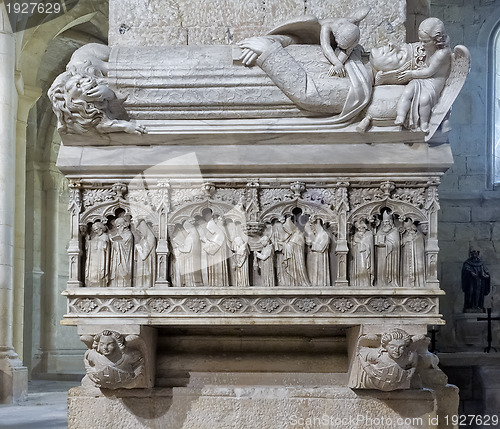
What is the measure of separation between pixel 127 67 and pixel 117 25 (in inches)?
18.4

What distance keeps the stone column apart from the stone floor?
395 millimetres

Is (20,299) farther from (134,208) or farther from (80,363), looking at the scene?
(134,208)

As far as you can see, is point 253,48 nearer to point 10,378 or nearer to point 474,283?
point 10,378

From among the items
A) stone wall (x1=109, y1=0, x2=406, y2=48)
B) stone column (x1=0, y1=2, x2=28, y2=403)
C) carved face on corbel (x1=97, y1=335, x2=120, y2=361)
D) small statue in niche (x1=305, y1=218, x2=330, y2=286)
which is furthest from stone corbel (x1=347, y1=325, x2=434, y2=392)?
stone column (x1=0, y1=2, x2=28, y2=403)

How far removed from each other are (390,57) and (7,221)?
330 inches

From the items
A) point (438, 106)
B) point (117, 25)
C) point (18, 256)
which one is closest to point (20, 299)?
point (18, 256)

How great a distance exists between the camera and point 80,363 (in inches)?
725

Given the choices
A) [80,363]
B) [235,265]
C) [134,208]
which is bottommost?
[80,363]

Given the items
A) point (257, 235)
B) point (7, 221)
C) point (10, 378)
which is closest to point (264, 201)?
point (257, 235)

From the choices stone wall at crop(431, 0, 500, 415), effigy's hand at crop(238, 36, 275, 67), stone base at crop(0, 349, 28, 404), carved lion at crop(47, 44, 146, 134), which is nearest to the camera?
carved lion at crop(47, 44, 146, 134)

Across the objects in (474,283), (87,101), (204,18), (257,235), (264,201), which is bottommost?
(474,283)

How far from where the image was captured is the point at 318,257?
12.5ft

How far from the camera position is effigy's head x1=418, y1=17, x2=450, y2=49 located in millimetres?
3730

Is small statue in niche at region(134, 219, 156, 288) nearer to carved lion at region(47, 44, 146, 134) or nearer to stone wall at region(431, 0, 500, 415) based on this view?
carved lion at region(47, 44, 146, 134)
